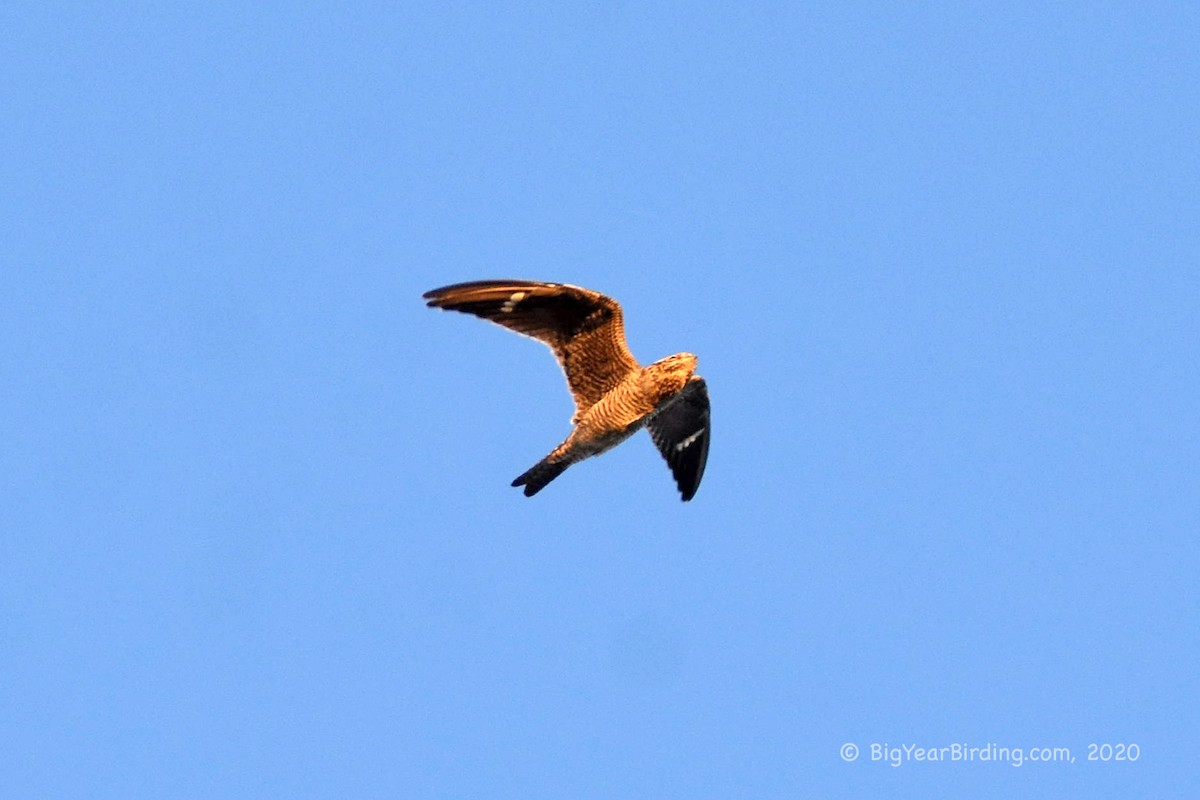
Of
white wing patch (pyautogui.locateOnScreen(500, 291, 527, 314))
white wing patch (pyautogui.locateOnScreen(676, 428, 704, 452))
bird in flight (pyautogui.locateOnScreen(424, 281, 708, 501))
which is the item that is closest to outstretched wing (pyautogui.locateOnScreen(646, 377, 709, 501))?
white wing patch (pyautogui.locateOnScreen(676, 428, 704, 452))

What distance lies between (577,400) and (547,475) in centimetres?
104

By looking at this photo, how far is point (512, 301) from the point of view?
82.4ft

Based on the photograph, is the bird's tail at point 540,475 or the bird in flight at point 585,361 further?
the bird's tail at point 540,475

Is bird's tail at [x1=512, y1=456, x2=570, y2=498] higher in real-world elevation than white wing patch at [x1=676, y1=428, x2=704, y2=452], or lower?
lower

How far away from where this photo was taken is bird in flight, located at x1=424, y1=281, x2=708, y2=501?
81.9ft

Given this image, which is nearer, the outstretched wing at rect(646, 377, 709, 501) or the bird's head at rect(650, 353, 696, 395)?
the bird's head at rect(650, 353, 696, 395)

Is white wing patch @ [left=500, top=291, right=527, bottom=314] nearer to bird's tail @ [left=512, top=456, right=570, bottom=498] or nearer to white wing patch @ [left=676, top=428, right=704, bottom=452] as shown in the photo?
bird's tail @ [left=512, top=456, right=570, bottom=498]

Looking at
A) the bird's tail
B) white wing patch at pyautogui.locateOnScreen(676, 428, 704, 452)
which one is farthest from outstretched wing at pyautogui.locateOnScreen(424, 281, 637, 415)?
white wing patch at pyautogui.locateOnScreen(676, 428, 704, 452)

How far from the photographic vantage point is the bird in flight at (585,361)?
25.0 m

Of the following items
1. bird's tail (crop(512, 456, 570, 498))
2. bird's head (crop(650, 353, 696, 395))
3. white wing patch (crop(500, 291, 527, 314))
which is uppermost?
white wing patch (crop(500, 291, 527, 314))

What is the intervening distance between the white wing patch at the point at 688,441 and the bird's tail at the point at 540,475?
2084mm

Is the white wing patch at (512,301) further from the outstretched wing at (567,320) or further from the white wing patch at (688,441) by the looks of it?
the white wing patch at (688,441)

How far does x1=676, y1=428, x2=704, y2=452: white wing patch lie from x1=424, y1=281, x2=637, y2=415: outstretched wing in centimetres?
207

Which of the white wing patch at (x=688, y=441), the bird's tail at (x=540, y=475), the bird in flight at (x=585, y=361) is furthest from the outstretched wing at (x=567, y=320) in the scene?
the white wing patch at (x=688, y=441)
